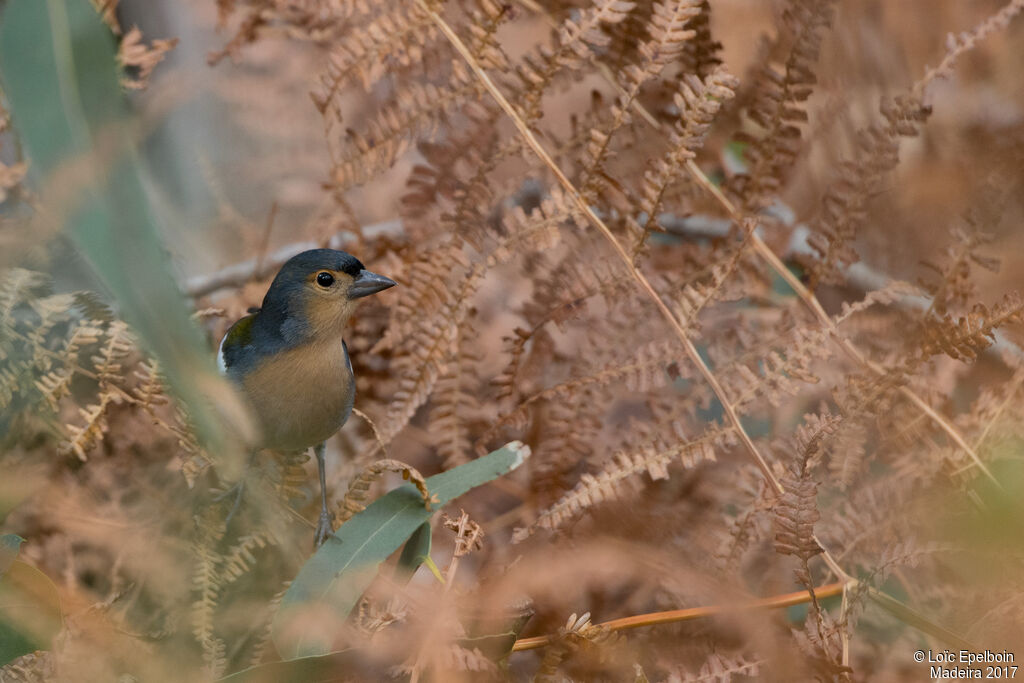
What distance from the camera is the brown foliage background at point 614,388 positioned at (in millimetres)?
650

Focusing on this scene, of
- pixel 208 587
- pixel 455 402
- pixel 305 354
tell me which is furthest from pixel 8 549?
pixel 455 402

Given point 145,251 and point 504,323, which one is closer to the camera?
point 145,251

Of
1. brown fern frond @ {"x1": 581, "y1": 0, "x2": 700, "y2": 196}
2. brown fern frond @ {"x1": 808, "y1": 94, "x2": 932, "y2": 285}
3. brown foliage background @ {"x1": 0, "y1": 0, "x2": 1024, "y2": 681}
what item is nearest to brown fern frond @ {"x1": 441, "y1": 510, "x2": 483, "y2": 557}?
brown foliage background @ {"x1": 0, "y1": 0, "x2": 1024, "y2": 681}

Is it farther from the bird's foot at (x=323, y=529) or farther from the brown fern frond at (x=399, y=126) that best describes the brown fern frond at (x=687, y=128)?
the bird's foot at (x=323, y=529)

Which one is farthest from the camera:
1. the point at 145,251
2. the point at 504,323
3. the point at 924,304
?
the point at 504,323

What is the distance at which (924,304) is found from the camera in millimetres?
901

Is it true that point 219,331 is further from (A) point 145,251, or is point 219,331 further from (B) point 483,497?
(A) point 145,251

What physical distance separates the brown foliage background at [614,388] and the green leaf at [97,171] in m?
0.26

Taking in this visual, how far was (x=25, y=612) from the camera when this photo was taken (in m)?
0.59

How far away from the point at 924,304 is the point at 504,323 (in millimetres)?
505

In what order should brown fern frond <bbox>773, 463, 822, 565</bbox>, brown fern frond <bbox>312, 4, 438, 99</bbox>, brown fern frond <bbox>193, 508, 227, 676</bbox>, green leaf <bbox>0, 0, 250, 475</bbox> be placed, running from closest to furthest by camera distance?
green leaf <bbox>0, 0, 250, 475</bbox>, brown fern frond <bbox>773, 463, 822, 565</bbox>, brown fern frond <bbox>193, 508, 227, 676</bbox>, brown fern frond <bbox>312, 4, 438, 99</bbox>

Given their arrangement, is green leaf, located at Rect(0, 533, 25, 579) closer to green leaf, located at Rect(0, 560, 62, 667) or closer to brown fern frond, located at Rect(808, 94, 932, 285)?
green leaf, located at Rect(0, 560, 62, 667)

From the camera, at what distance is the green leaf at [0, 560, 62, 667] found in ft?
1.89

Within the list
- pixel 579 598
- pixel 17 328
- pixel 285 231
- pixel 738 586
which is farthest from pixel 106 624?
pixel 285 231
